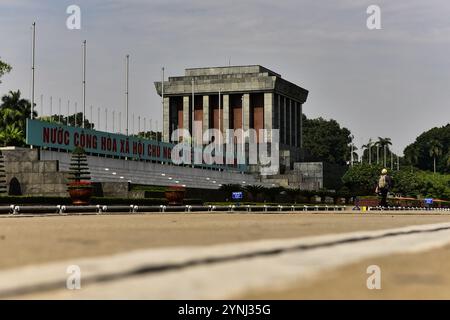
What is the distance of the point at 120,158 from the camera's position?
8406 centimetres

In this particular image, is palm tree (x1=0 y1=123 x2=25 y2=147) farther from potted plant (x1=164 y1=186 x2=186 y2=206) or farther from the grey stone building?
potted plant (x1=164 y1=186 x2=186 y2=206)

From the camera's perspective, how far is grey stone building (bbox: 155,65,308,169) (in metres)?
135

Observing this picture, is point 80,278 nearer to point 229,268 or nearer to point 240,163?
point 229,268

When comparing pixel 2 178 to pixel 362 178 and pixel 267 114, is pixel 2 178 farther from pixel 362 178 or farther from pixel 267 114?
pixel 362 178

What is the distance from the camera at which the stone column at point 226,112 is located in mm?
140500

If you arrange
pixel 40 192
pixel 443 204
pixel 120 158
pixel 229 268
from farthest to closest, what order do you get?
pixel 443 204 < pixel 120 158 < pixel 40 192 < pixel 229 268

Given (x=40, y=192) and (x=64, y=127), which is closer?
(x=40, y=192)

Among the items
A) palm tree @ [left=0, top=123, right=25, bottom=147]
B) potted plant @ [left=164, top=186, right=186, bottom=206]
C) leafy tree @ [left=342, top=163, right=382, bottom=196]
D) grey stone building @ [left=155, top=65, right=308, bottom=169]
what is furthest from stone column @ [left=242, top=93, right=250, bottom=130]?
potted plant @ [left=164, top=186, right=186, bottom=206]

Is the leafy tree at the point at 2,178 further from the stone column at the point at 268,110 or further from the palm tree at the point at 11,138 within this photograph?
the stone column at the point at 268,110

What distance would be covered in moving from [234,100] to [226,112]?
3324 mm

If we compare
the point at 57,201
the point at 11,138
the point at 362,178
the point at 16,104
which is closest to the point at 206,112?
the point at 362,178

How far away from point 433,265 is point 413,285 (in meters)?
2.13
